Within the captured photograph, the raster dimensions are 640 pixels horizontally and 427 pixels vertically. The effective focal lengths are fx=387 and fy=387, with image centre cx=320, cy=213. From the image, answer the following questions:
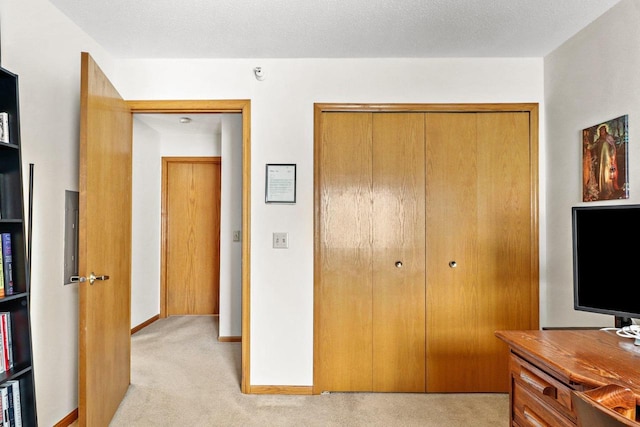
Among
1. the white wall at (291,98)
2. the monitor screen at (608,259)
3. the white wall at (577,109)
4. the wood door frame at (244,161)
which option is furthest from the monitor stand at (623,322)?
the wood door frame at (244,161)

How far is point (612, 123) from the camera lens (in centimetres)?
210

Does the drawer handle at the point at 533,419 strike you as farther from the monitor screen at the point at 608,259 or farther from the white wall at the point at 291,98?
the white wall at the point at 291,98

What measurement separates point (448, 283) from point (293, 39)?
1.98 meters

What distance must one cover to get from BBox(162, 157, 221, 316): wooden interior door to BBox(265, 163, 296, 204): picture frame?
7.80 feet

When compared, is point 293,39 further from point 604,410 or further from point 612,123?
point 604,410

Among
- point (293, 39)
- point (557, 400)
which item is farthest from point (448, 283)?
point (293, 39)

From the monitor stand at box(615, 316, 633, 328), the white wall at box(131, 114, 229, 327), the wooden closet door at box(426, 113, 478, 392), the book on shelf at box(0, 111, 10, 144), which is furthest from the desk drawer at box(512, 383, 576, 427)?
the white wall at box(131, 114, 229, 327)

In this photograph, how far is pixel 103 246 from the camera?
7.36 feet

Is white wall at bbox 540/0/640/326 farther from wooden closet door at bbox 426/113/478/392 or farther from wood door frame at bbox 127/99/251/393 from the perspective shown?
wood door frame at bbox 127/99/251/393

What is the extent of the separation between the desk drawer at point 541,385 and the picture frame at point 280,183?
1.70m

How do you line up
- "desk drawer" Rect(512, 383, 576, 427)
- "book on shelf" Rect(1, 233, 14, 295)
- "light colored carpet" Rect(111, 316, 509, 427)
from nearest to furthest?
"desk drawer" Rect(512, 383, 576, 427) → "book on shelf" Rect(1, 233, 14, 295) → "light colored carpet" Rect(111, 316, 509, 427)

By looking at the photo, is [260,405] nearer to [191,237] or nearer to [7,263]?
[7,263]

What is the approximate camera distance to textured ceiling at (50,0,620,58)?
83.4 inches

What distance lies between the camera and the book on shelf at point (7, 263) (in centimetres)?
155
